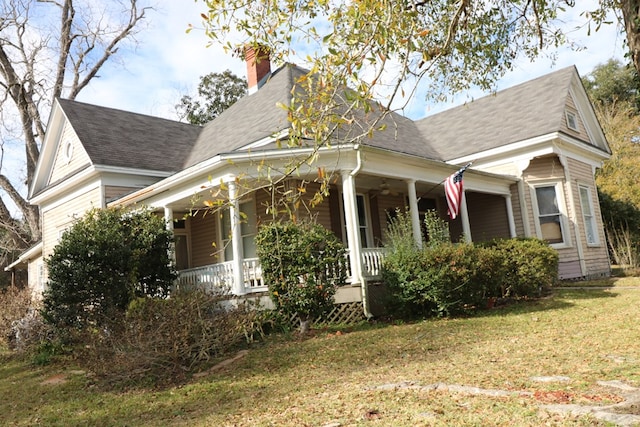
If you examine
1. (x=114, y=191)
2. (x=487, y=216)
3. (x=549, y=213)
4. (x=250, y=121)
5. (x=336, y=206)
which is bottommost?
(x=549, y=213)

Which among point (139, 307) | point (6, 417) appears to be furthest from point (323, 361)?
point (6, 417)

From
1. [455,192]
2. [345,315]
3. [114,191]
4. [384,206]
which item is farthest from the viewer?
[384,206]

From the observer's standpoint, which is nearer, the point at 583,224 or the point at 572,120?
the point at 583,224

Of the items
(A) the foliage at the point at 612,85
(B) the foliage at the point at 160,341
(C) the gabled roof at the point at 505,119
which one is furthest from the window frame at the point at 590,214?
(A) the foliage at the point at 612,85

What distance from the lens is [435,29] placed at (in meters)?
7.09

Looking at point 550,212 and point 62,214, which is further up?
point 62,214

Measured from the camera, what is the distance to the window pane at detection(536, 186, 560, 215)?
1555 cm

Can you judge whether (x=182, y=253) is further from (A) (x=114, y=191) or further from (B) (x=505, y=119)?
(B) (x=505, y=119)

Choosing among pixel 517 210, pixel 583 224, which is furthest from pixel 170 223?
pixel 583 224

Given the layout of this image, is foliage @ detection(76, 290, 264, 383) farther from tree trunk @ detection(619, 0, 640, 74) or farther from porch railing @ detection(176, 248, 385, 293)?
tree trunk @ detection(619, 0, 640, 74)

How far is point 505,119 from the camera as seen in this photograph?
16.9m

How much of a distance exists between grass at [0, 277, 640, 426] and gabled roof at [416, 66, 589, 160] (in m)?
7.71

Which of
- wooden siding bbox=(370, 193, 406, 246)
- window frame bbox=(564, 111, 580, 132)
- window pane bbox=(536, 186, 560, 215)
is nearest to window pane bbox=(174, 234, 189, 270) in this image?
wooden siding bbox=(370, 193, 406, 246)

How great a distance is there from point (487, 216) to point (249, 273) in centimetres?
944
